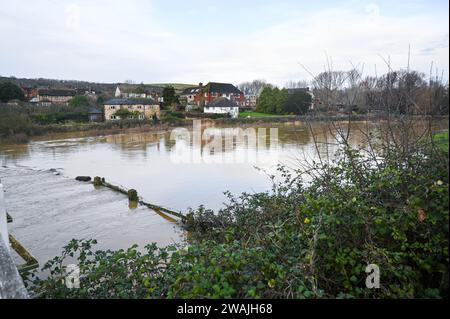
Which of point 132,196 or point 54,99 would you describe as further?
point 54,99

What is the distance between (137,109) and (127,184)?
36.8 metres

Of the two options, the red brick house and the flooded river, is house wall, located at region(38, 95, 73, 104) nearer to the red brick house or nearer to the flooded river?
the red brick house

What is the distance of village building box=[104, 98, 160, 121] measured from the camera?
47.3 meters

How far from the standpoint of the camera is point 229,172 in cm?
1567

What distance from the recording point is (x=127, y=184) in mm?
14617

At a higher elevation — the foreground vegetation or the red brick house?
the red brick house

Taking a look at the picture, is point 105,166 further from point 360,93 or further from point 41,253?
point 360,93

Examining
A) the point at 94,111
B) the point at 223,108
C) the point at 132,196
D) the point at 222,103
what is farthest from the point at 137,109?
the point at 132,196

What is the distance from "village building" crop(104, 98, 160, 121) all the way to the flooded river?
2055 cm

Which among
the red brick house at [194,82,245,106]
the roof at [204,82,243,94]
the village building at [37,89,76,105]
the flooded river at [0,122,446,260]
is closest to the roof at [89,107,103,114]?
the red brick house at [194,82,245,106]

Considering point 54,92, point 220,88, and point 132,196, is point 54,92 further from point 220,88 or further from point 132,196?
point 132,196

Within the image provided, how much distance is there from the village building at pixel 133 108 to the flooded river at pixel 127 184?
809 inches

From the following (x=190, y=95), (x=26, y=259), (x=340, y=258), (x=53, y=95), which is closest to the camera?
(x=340, y=258)
